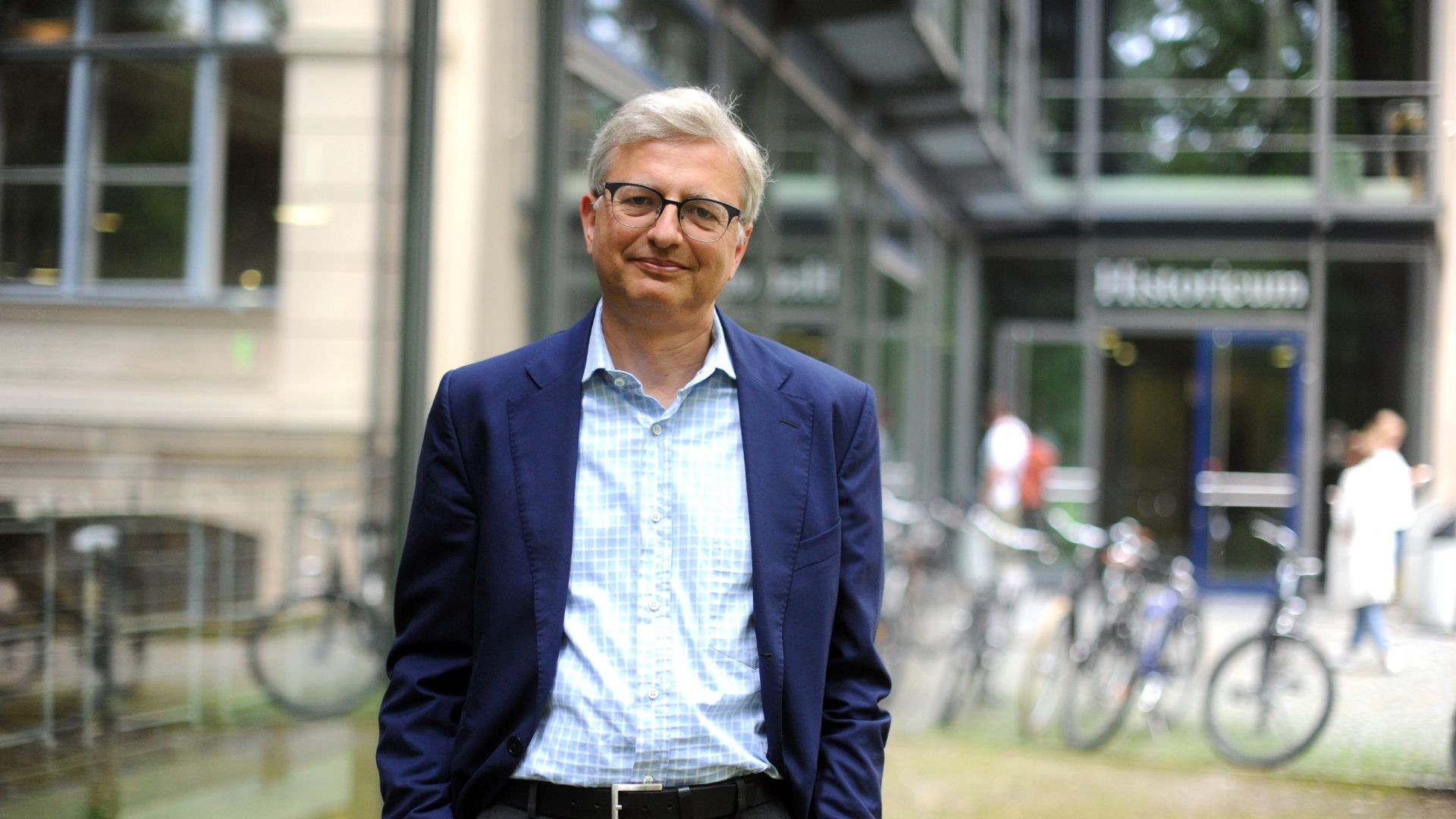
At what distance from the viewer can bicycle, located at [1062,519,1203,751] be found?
6129mm

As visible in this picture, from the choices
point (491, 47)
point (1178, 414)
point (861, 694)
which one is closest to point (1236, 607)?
point (491, 47)

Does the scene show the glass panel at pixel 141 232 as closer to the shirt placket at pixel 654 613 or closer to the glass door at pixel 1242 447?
the shirt placket at pixel 654 613

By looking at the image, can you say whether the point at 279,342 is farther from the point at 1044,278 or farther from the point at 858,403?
the point at 1044,278

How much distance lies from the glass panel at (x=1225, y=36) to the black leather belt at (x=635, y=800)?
3045mm

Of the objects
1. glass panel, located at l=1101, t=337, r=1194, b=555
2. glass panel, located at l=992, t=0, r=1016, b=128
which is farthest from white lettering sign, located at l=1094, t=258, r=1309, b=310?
glass panel, located at l=992, t=0, r=1016, b=128

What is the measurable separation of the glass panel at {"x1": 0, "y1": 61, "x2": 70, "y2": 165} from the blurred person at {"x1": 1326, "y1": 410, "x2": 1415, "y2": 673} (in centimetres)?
341

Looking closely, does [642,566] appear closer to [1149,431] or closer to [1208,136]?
[1208,136]

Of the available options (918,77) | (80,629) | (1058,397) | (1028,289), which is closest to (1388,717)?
(80,629)

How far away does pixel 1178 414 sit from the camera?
39.5ft

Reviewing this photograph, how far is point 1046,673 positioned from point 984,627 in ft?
1.93

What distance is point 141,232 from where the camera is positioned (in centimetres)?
369

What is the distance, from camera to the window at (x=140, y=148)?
126 inches

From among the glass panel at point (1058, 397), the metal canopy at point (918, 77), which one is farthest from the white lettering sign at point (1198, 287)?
the metal canopy at point (918, 77)

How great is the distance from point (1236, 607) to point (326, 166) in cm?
403
